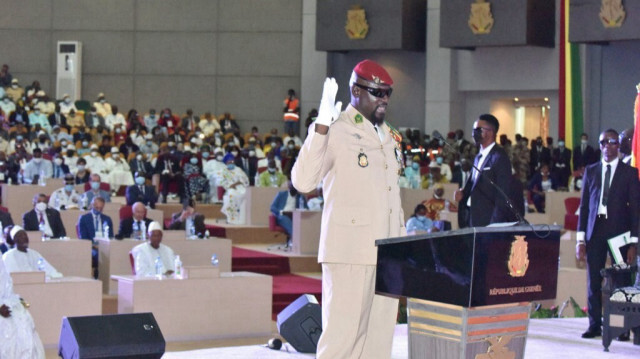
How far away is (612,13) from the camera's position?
21.9m

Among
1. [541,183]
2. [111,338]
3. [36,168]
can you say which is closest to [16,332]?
[111,338]

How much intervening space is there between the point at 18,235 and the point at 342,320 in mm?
7091

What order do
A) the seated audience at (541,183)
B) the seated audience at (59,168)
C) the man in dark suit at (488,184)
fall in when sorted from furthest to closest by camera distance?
the seated audience at (59,168), the seated audience at (541,183), the man in dark suit at (488,184)

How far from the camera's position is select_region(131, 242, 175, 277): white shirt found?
39.8 ft

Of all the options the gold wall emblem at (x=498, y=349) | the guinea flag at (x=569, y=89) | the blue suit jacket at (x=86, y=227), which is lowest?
the gold wall emblem at (x=498, y=349)

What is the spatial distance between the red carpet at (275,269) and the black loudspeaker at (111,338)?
757cm

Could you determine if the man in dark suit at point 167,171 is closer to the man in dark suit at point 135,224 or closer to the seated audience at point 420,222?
the man in dark suit at point 135,224

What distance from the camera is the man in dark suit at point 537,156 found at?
72.3 feet

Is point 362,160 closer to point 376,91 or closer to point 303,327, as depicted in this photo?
point 376,91

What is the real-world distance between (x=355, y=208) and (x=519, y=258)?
0.73 metres

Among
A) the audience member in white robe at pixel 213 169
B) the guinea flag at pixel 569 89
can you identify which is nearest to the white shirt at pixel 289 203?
the audience member in white robe at pixel 213 169

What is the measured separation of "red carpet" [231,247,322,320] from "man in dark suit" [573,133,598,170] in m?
8.78

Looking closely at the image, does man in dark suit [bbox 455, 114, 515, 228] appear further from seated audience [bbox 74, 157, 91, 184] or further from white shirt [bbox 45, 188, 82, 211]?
seated audience [bbox 74, 157, 91, 184]

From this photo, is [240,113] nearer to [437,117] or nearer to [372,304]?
[437,117]
